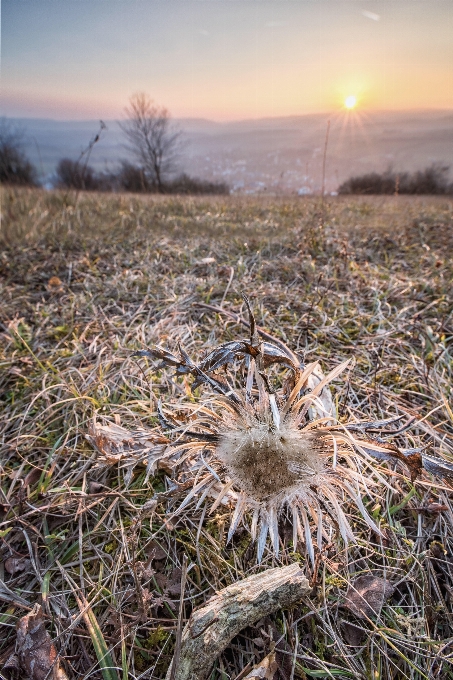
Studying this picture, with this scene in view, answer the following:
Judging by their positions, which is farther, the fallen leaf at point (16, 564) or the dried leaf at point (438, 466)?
the fallen leaf at point (16, 564)

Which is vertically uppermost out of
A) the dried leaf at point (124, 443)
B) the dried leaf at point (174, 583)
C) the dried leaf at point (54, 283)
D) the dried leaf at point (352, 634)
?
the dried leaf at point (54, 283)

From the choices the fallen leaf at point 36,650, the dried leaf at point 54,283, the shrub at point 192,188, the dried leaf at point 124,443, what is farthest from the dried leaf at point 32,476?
the shrub at point 192,188

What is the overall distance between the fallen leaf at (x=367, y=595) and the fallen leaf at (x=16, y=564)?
3.43 ft

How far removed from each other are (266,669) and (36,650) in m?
0.64

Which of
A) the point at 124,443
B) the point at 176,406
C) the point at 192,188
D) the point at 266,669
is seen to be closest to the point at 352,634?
the point at 266,669

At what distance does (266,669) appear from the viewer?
96cm

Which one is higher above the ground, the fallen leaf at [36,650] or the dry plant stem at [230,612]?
the dry plant stem at [230,612]

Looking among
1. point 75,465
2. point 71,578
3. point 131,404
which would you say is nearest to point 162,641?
point 71,578

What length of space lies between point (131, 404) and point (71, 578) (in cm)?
73

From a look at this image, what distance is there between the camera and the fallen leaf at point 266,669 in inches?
37.1

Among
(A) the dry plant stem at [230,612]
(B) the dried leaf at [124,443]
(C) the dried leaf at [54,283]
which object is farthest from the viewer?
(C) the dried leaf at [54,283]

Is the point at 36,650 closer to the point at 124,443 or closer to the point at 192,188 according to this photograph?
the point at 124,443

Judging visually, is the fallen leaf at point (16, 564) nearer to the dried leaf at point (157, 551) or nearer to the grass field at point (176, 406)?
the grass field at point (176, 406)

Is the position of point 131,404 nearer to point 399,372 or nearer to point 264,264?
point 399,372
